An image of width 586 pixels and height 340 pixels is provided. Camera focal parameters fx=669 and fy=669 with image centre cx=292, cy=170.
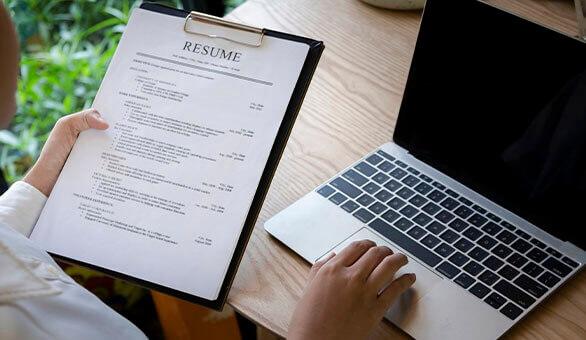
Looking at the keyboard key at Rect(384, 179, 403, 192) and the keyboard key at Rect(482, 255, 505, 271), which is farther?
the keyboard key at Rect(384, 179, 403, 192)

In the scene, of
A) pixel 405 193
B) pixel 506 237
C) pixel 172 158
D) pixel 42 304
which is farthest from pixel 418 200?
pixel 42 304

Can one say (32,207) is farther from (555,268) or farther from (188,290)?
(555,268)

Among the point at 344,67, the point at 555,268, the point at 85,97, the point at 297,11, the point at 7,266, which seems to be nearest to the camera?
the point at 7,266

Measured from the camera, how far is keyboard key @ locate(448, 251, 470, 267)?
0.83m

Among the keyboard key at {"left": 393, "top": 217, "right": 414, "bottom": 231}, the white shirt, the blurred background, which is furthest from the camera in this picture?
the blurred background

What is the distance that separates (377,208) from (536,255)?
21cm

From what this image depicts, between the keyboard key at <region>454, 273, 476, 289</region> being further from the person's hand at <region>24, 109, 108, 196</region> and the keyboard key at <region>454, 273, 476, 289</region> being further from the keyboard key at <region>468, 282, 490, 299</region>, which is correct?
the person's hand at <region>24, 109, 108, 196</region>

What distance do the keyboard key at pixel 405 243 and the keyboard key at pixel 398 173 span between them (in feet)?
0.26

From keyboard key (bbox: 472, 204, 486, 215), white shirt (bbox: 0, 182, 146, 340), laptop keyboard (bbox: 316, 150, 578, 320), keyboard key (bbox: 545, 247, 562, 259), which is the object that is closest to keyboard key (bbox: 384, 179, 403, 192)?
laptop keyboard (bbox: 316, 150, 578, 320)

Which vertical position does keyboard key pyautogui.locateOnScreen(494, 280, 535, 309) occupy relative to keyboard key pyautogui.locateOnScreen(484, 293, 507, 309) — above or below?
above

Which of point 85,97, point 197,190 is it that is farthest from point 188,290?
point 85,97

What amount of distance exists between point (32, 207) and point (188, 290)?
0.81ft

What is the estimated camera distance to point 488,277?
2.65 feet

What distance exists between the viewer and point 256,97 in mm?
910
